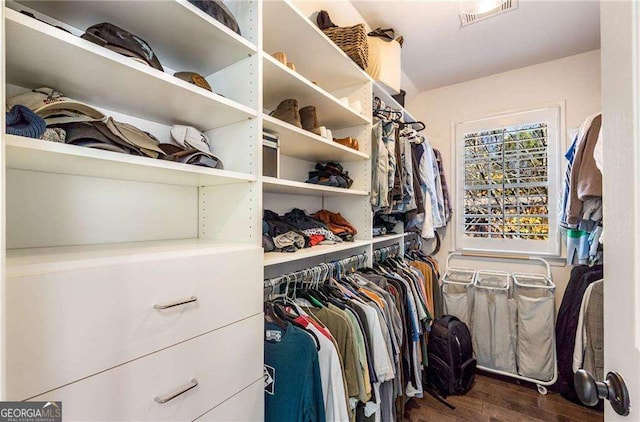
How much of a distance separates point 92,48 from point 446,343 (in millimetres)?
2519

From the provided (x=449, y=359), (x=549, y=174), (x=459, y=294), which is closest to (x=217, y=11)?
(x=449, y=359)

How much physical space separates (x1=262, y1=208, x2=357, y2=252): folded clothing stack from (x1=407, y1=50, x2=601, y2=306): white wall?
1.63 m

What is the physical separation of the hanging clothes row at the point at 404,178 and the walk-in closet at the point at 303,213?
0.8 inches

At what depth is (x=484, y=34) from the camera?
2.07 metres

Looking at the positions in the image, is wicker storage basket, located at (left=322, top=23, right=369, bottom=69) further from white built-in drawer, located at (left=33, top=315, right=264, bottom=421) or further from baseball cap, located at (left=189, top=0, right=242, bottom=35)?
white built-in drawer, located at (left=33, top=315, right=264, bottom=421)

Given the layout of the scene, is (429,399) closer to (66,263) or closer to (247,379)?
(247,379)

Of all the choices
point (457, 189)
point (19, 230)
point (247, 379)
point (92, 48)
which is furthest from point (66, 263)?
point (457, 189)

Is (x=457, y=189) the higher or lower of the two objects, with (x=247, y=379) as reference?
higher

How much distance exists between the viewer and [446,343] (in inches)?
84.3

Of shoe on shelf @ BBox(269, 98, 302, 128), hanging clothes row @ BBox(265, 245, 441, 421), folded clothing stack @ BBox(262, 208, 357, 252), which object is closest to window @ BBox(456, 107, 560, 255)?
hanging clothes row @ BBox(265, 245, 441, 421)

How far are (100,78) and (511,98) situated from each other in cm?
306

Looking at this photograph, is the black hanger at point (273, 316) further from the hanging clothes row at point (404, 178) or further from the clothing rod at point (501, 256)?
the clothing rod at point (501, 256)

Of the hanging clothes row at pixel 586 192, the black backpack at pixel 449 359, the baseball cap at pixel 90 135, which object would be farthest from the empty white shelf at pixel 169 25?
the black backpack at pixel 449 359

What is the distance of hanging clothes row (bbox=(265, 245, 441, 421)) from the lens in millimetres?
1037
